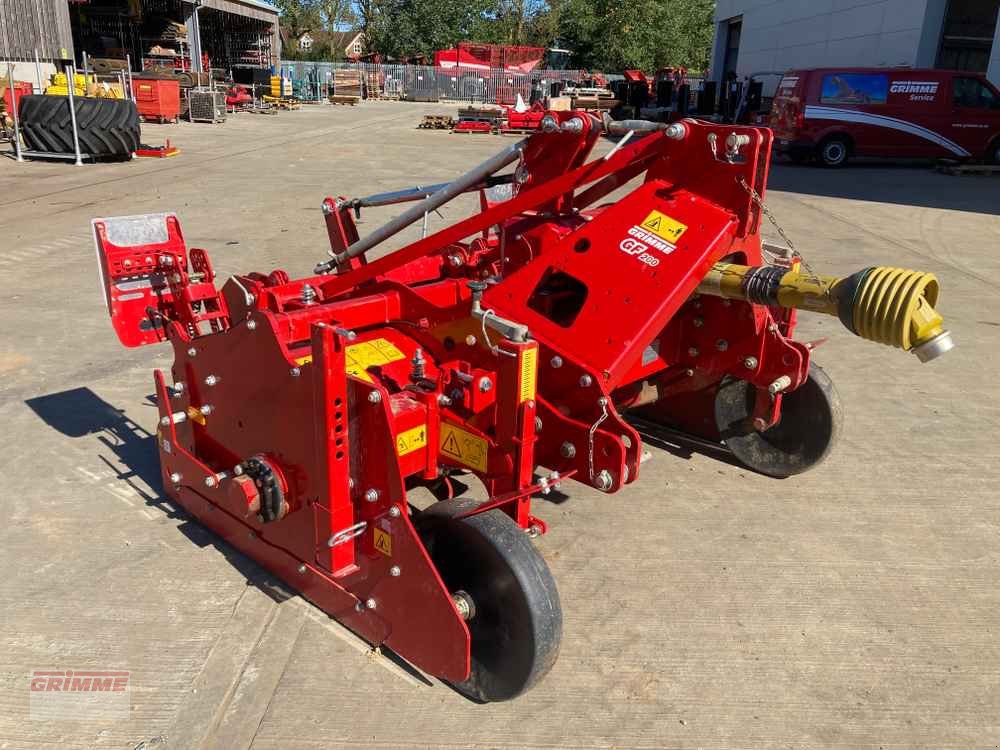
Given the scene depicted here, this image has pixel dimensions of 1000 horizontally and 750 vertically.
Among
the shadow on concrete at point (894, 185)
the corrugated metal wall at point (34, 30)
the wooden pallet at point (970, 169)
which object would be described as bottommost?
the shadow on concrete at point (894, 185)

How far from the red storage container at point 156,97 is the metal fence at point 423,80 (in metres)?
18.9

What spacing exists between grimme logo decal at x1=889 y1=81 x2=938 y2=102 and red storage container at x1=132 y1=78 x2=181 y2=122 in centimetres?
1828

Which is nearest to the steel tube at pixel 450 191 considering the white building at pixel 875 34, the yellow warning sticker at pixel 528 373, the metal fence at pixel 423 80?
the yellow warning sticker at pixel 528 373

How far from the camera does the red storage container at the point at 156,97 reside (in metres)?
21.7

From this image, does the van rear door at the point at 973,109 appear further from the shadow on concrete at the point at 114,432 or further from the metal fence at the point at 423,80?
the metal fence at the point at 423,80

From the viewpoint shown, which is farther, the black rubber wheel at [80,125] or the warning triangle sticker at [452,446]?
the black rubber wheel at [80,125]

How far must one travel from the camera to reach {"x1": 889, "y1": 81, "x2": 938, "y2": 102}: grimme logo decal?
16.9m

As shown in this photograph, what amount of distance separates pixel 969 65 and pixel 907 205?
517 inches

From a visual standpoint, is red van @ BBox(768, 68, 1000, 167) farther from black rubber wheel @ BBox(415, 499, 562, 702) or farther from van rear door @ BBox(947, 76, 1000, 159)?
black rubber wheel @ BBox(415, 499, 562, 702)

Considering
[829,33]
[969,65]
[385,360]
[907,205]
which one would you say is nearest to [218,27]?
[829,33]

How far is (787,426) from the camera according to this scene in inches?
157

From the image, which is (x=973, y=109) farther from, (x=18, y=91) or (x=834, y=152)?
(x=18, y=91)

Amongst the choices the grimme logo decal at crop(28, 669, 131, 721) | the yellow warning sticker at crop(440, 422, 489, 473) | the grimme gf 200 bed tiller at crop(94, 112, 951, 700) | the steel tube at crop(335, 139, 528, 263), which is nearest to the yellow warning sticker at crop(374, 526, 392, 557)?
the grimme gf 200 bed tiller at crop(94, 112, 951, 700)

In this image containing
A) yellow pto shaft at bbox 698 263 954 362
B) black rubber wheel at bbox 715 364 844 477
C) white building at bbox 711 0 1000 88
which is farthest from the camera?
white building at bbox 711 0 1000 88
